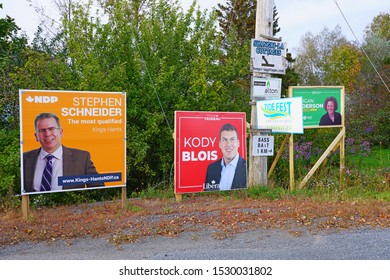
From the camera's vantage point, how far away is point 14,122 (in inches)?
389

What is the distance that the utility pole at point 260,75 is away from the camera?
358 inches

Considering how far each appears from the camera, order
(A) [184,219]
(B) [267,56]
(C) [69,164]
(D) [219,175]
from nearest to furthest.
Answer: (A) [184,219]
(C) [69,164]
(D) [219,175]
(B) [267,56]

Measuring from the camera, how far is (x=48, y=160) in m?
7.12

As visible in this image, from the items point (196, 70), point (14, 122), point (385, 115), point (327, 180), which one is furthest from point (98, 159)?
point (385, 115)

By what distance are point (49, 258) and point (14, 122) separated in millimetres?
5833

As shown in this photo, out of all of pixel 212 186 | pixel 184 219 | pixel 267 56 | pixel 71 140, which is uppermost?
pixel 267 56

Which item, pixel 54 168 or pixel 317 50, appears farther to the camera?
pixel 317 50

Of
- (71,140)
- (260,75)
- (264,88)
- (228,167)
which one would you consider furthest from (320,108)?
(71,140)


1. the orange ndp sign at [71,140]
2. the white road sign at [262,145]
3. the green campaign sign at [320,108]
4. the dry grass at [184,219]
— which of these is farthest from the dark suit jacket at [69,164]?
the green campaign sign at [320,108]

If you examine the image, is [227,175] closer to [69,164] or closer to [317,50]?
[69,164]

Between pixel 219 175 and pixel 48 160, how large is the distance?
3.41 metres

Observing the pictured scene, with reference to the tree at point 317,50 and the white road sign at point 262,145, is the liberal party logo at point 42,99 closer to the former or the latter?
the white road sign at point 262,145

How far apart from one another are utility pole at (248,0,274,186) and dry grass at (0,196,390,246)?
1.54m

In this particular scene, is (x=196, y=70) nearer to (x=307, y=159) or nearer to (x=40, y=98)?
(x=307, y=159)
